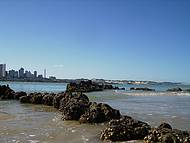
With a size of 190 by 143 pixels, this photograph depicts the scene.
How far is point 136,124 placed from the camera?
11.5 metres

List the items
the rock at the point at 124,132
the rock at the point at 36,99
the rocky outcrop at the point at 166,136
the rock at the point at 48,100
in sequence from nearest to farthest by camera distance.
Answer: the rocky outcrop at the point at 166,136 < the rock at the point at 124,132 < the rock at the point at 48,100 < the rock at the point at 36,99

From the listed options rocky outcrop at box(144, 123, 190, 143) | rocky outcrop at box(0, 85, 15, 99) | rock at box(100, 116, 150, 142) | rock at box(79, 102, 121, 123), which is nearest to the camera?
rocky outcrop at box(144, 123, 190, 143)

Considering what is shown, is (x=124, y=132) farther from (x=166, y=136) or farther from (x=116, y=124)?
(x=166, y=136)

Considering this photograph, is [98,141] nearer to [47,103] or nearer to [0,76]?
[47,103]

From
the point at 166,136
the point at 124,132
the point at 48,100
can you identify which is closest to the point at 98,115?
the point at 124,132

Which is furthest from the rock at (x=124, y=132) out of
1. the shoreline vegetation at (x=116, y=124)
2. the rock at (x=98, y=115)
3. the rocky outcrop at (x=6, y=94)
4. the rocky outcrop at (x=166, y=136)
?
the rocky outcrop at (x=6, y=94)

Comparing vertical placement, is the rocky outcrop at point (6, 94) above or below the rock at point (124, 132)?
above

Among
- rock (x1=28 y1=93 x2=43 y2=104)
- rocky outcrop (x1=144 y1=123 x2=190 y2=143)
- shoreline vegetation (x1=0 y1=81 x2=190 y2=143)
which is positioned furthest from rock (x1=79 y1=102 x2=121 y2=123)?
rock (x1=28 y1=93 x2=43 y2=104)

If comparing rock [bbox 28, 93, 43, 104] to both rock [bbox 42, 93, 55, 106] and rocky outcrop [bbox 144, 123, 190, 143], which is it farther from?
rocky outcrop [bbox 144, 123, 190, 143]

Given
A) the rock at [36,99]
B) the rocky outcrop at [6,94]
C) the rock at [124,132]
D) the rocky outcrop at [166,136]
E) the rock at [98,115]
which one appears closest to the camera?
the rocky outcrop at [166,136]

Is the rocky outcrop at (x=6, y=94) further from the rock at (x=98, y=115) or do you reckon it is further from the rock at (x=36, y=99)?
the rock at (x=98, y=115)

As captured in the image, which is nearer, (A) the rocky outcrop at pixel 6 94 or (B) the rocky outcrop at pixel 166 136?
(B) the rocky outcrop at pixel 166 136

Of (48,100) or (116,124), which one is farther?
(48,100)

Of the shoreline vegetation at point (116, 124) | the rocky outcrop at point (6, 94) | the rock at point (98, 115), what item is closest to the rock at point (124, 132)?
the shoreline vegetation at point (116, 124)
